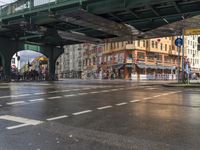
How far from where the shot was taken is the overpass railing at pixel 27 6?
67.1ft

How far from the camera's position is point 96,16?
68.5 ft

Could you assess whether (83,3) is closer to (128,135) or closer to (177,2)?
(177,2)

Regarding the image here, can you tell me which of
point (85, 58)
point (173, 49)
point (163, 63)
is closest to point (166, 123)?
point (163, 63)

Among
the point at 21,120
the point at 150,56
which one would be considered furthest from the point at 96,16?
the point at 150,56

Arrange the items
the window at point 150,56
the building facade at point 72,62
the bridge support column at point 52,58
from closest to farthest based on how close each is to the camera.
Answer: the bridge support column at point 52,58
the window at point 150,56
the building facade at point 72,62

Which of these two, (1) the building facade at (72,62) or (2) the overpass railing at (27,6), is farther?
(1) the building facade at (72,62)

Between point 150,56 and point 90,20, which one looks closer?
point 90,20

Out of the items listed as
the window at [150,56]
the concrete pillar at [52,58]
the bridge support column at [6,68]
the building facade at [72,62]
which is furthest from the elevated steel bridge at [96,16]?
the building facade at [72,62]

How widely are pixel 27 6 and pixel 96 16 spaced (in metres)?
6.89

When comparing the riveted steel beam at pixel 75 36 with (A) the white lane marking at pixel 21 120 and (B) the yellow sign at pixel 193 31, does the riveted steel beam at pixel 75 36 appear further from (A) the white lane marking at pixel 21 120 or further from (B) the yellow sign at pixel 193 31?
(A) the white lane marking at pixel 21 120

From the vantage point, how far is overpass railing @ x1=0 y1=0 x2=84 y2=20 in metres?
20.5

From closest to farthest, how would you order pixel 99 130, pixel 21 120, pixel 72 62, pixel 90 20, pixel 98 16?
pixel 99 130 → pixel 21 120 → pixel 98 16 → pixel 90 20 → pixel 72 62

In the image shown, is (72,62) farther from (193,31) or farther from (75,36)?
(193,31)

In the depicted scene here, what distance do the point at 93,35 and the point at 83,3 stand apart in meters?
12.8
